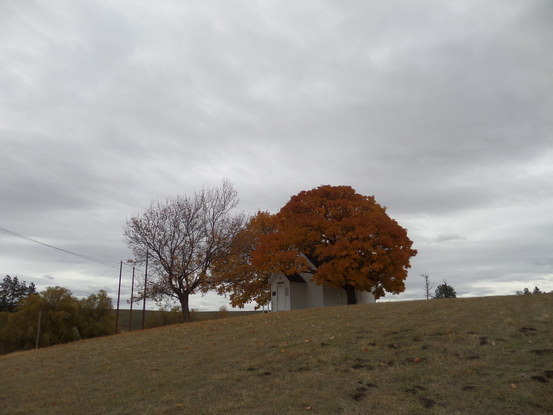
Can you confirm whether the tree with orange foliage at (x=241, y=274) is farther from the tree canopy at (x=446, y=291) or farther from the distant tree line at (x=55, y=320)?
the tree canopy at (x=446, y=291)

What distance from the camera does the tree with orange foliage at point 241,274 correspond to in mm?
38781

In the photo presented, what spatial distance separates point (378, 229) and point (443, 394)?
79.2ft

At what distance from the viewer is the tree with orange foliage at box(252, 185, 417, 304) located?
103 ft

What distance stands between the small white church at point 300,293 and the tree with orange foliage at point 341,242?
3.24 m

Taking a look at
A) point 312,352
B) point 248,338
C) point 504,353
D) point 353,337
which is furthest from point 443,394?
point 248,338

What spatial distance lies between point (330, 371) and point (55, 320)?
48.4m

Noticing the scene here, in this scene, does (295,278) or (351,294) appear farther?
(295,278)

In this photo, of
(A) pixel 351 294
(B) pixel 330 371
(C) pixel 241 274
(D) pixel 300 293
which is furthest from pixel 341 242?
(B) pixel 330 371

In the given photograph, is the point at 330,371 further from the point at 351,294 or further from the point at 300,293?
the point at 300,293

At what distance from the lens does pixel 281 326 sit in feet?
66.1

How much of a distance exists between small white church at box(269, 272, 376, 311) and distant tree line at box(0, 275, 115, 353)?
2493 centimetres

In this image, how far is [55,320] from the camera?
163ft

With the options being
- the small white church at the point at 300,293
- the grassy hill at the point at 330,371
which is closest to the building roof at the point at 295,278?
the small white church at the point at 300,293

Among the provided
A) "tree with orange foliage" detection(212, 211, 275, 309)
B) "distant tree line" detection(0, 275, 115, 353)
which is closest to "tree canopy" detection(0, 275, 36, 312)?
"distant tree line" detection(0, 275, 115, 353)
